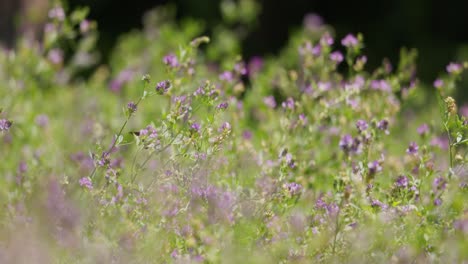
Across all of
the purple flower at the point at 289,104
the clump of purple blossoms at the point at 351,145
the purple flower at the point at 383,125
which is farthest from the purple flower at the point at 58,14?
the clump of purple blossoms at the point at 351,145

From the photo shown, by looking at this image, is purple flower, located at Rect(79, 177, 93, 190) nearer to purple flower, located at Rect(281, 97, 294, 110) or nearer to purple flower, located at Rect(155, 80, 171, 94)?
purple flower, located at Rect(155, 80, 171, 94)

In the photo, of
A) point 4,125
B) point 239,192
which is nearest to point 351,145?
point 239,192

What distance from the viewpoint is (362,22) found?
483 inches

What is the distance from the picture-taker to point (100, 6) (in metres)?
12.5

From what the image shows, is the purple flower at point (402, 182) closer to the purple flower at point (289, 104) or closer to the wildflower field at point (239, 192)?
the wildflower field at point (239, 192)

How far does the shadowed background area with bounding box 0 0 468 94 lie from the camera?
1143 cm

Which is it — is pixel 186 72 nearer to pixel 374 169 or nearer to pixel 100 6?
pixel 374 169

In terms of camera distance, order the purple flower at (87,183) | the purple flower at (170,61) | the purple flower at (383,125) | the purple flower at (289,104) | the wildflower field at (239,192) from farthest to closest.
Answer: the purple flower at (289,104) → the purple flower at (170,61) → the purple flower at (383,125) → the purple flower at (87,183) → the wildflower field at (239,192)

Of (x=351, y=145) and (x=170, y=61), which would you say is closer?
(x=351, y=145)

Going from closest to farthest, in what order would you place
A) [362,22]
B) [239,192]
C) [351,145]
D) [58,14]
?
[351,145]
[239,192]
[58,14]
[362,22]

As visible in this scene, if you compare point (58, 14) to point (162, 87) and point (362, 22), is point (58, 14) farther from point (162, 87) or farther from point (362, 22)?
point (362, 22)

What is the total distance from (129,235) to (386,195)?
39.1 inches

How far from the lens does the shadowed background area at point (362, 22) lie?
11430 mm

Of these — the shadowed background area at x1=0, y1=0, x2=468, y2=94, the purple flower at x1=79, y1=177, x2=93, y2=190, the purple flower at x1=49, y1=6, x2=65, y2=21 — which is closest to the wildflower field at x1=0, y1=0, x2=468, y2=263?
the purple flower at x1=79, y1=177, x2=93, y2=190
